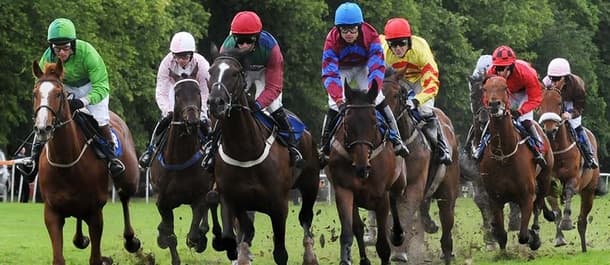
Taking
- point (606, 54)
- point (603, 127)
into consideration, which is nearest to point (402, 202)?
point (603, 127)

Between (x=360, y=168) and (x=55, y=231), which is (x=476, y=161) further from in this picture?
(x=55, y=231)

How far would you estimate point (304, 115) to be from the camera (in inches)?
1702

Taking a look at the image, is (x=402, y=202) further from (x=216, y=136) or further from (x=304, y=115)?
(x=304, y=115)

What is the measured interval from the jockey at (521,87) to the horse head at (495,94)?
2.71 feet

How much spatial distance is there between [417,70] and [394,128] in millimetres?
2424

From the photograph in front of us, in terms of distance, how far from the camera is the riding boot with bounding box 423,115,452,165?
50.5ft

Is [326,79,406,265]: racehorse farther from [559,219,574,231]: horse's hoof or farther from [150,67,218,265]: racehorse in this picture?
[559,219,574,231]: horse's hoof

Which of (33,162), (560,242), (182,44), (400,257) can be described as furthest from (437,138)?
(33,162)

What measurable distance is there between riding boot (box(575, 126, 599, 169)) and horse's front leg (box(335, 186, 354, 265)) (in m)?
7.73

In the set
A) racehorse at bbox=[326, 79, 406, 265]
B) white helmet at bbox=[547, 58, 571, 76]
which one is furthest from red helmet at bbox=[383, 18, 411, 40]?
white helmet at bbox=[547, 58, 571, 76]

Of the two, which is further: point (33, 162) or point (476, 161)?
point (476, 161)

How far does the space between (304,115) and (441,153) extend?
27.7 meters

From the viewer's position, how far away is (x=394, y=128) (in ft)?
43.8

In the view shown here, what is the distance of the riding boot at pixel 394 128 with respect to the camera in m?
13.3
